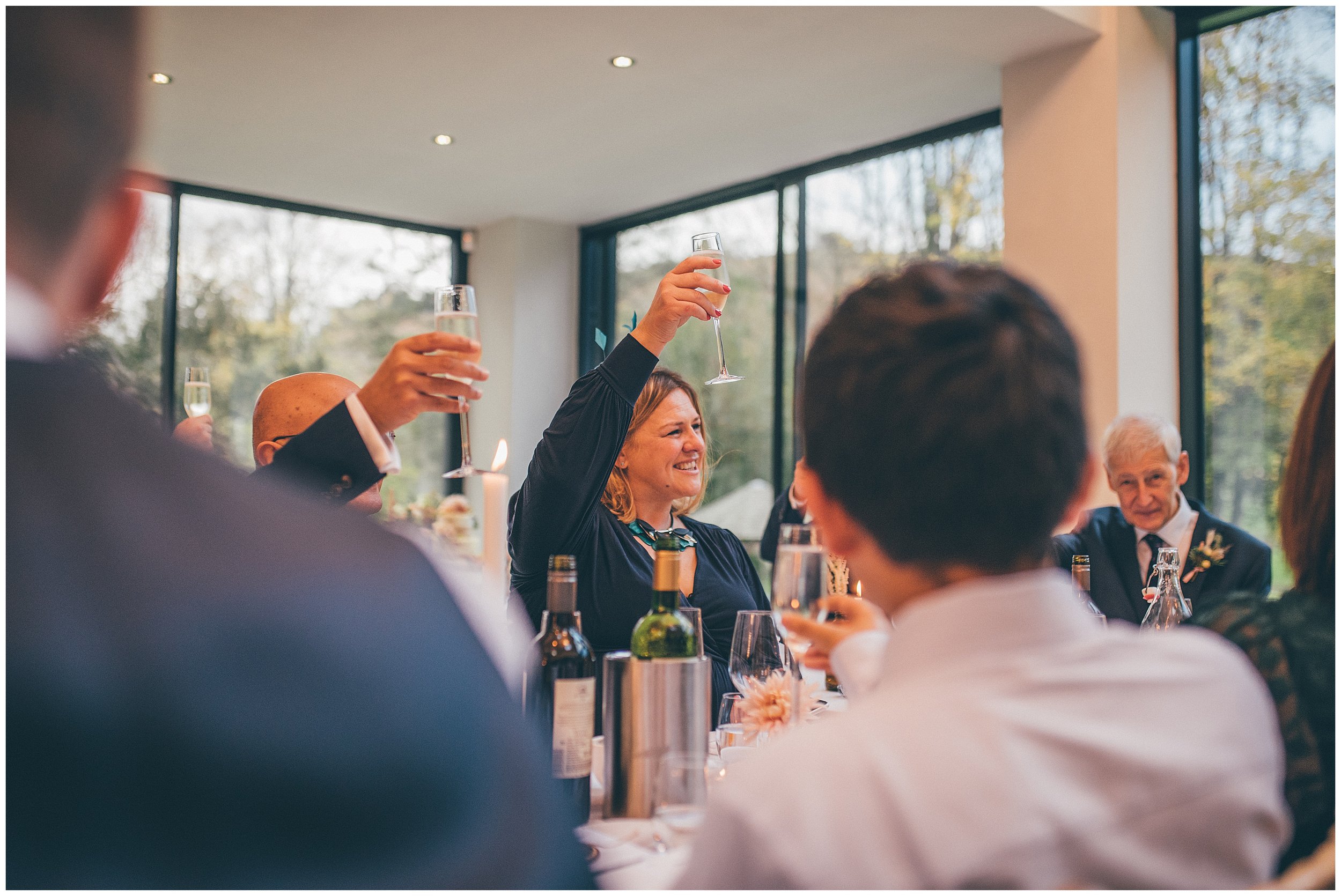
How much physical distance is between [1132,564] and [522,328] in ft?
14.2

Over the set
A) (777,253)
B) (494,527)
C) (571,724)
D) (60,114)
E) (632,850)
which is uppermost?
(777,253)

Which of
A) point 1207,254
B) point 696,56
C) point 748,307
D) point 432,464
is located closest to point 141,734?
point 696,56

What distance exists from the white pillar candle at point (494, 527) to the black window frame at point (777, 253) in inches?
123

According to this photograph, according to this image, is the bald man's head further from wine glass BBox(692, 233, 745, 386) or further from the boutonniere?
the boutonniere

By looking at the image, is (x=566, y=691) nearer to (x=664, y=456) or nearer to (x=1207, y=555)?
(x=664, y=456)

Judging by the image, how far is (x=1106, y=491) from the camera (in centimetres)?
362

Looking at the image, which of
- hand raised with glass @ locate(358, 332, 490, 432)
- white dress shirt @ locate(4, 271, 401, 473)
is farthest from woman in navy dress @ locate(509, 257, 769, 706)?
white dress shirt @ locate(4, 271, 401, 473)

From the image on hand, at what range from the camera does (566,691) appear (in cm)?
112

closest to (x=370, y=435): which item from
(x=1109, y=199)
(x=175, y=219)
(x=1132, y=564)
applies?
(x=1132, y=564)

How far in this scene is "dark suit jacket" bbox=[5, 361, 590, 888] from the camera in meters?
0.49

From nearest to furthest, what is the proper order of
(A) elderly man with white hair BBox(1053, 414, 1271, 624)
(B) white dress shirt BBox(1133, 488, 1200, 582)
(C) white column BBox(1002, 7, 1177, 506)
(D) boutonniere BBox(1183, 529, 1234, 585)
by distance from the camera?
(D) boutonniere BBox(1183, 529, 1234, 585), (A) elderly man with white hair BBox(1053, 414, 1271, 624), (B) white dress shirt BBox(1133, 488, 1200, 582), (C) white column BBox(1002, 7, 1177, 506)

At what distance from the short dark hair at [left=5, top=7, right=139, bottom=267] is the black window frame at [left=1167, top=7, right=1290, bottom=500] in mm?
3997

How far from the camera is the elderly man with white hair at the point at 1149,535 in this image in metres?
2.59

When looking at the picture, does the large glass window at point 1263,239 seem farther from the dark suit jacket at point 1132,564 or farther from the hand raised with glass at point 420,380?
the hand raised with glass at point 420,380
